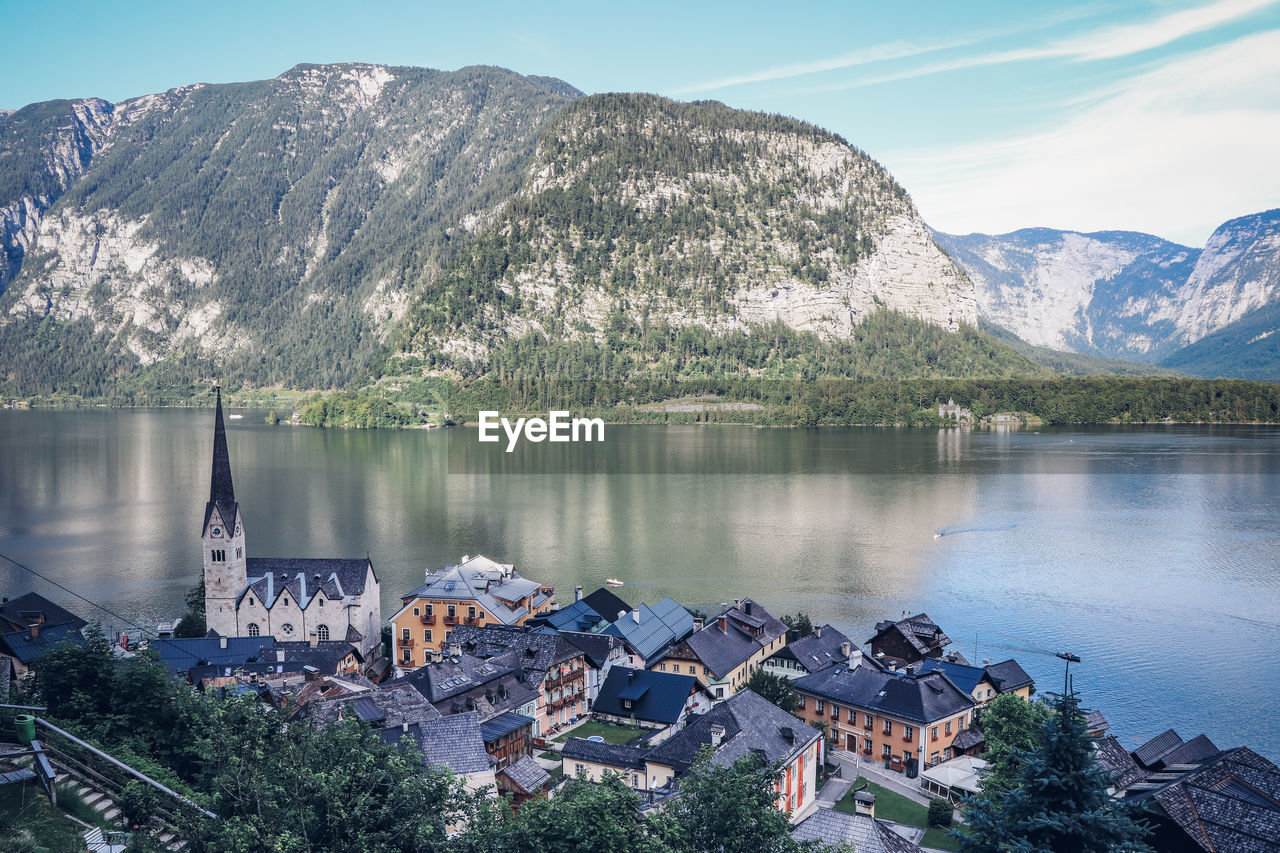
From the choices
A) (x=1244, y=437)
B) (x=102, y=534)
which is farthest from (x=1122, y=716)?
(x=1244, y=437)

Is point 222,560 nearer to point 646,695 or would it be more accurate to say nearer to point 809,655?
point 646,695

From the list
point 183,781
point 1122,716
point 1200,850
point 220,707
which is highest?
point 220,707

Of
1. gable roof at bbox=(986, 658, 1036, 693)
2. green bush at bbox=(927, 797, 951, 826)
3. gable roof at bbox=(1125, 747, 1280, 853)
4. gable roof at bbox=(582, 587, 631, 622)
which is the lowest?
green bush at bbox=(927, 797, 951, 826)

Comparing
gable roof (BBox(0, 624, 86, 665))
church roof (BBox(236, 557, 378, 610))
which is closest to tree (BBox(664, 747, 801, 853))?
gable roof (BBox(0, 624, 86, 665))

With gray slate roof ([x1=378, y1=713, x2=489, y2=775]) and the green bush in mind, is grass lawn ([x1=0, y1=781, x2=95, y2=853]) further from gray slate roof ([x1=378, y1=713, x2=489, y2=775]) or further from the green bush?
the green bush

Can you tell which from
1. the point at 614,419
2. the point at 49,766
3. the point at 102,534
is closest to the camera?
the point at 49,766

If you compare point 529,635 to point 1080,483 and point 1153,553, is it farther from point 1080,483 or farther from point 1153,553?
point 1080,483

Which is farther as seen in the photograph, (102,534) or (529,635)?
(102,534)

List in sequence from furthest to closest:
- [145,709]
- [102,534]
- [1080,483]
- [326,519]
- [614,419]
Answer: [614,419], [1080,483], [326,519], [102,534], [145,709]
